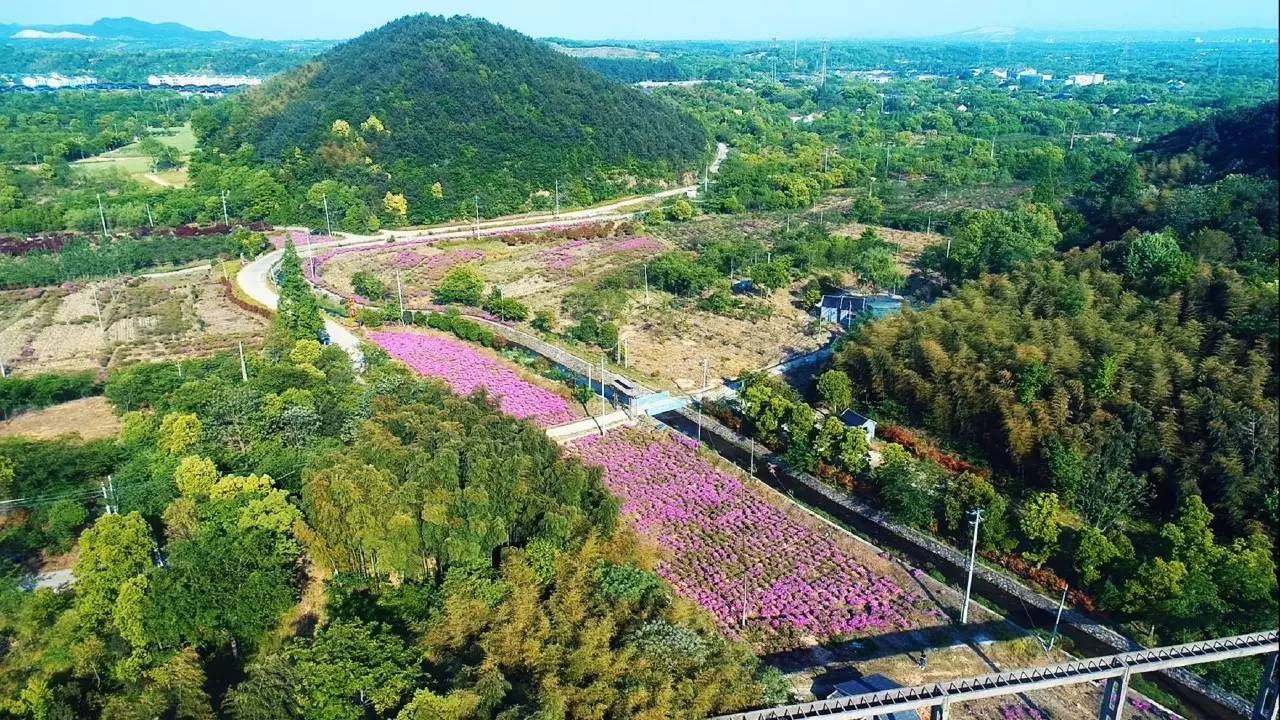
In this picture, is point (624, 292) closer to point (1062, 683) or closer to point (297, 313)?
point (297, 313)

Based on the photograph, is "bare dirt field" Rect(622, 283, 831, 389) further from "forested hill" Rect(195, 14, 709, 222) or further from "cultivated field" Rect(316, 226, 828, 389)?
"forested hill" Rect(195, 14, 709, 222)

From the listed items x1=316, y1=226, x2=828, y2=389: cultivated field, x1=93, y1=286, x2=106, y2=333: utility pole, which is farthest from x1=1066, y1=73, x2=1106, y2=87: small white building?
x1=93, y1=286, x2=106, y2=333: utility pole

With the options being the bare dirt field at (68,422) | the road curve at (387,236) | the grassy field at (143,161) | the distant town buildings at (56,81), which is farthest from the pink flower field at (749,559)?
the distant town buildings at (56,81)

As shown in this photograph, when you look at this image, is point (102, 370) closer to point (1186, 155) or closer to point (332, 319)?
point (332, 319)

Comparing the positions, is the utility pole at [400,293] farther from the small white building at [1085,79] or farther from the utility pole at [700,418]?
the small white building at [1085,79]

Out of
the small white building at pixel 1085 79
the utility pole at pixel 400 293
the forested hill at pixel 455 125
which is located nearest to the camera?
the utility pole at pixel 400 293

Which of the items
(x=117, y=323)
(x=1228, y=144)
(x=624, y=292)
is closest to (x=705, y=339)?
(x=624, y=292)
